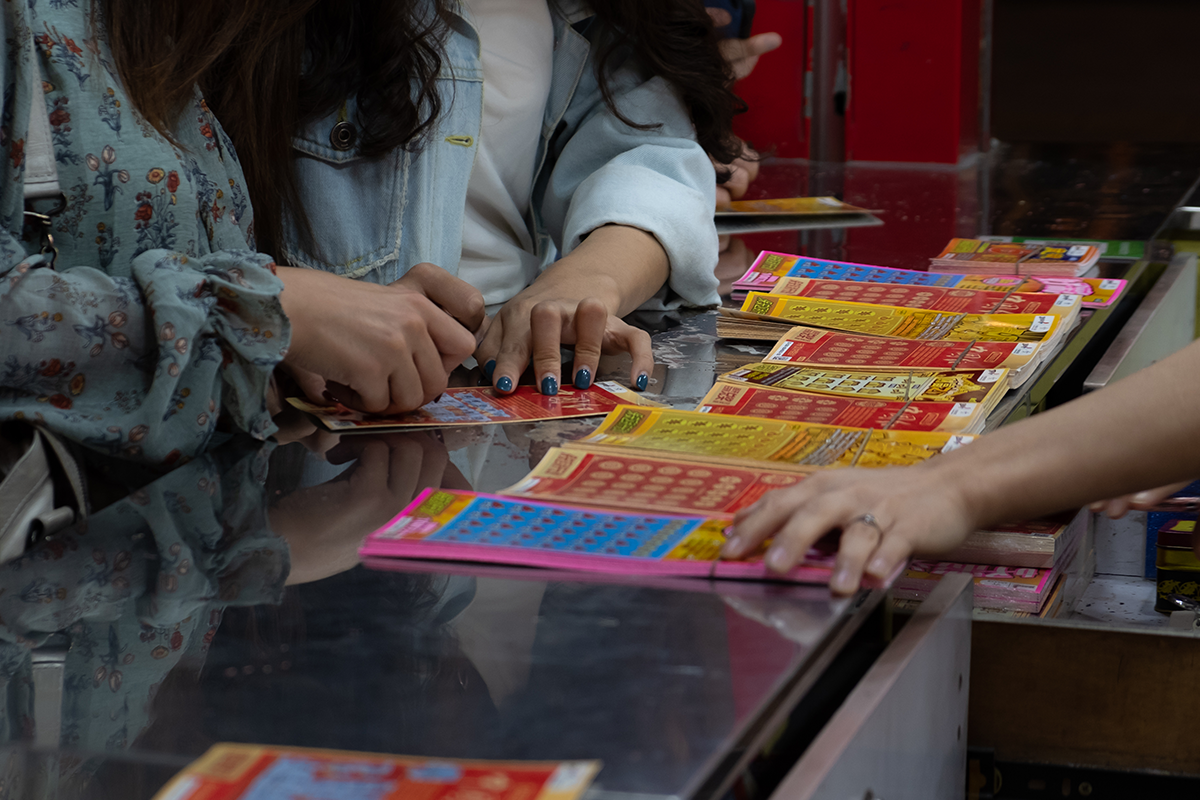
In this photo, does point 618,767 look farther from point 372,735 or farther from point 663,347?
point 663,347

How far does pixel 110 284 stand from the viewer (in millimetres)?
1041

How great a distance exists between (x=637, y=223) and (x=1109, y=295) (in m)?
0.67

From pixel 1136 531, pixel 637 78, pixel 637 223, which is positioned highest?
pixel 637 78

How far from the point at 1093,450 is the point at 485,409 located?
1.94ft

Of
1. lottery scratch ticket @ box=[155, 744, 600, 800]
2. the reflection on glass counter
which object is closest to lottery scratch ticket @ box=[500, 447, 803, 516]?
the reflection on glass counter

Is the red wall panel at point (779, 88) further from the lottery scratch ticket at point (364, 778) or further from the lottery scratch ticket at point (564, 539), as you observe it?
the lottery scratch ticket at point (364, 778)

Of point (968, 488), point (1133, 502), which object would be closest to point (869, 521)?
point (968, 488)

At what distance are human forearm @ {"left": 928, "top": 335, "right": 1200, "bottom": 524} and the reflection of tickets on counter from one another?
429mm

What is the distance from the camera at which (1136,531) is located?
1356mm

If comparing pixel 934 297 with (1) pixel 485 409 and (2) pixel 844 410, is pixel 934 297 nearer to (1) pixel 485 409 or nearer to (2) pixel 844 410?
(2) pixel 844 410

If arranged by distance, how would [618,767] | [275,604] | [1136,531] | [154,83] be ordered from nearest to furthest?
[618,767] → [275,604] → [154,83] → [1136,531]

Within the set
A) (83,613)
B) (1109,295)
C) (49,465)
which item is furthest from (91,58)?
(1109,295)

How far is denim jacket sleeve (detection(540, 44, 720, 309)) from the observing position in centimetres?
165

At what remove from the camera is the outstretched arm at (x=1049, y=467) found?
2.88 ft
